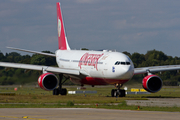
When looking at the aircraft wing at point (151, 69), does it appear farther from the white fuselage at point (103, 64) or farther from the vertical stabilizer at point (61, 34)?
the vertical stabilizer at point (61, 34)

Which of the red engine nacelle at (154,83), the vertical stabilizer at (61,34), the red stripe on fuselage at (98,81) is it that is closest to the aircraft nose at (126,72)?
the red stripe on fuselage at (98,81)

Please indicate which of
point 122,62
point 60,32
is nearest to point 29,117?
point 122,62

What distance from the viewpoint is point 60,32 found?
51625 millimetres

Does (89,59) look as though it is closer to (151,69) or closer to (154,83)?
(151,69)

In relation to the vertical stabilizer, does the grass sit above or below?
below

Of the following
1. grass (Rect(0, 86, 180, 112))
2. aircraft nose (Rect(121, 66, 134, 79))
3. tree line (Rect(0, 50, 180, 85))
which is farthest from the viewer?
tree line (Rect(0, 50, 180, 85))

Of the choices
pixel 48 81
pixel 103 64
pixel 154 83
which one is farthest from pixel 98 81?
pixel 154 83

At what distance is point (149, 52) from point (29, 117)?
321 feet

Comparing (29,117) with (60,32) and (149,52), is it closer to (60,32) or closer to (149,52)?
(60,32)

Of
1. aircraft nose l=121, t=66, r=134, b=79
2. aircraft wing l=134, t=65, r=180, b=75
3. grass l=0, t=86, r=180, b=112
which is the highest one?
aircraft wing l=134, t=65, r=180, b=75

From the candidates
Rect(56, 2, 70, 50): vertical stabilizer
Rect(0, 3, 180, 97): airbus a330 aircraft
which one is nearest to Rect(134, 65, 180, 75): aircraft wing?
Rect(0, 3, 180, 97): airbus a330 aircraft

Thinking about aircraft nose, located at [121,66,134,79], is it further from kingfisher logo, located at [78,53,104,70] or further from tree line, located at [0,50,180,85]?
tree line, located at [0,50,180,85]

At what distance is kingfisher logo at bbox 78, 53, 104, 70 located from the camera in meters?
37.5

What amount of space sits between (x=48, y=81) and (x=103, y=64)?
5.61 m
